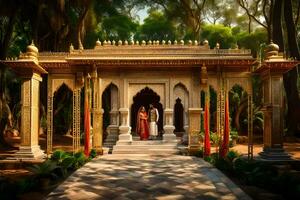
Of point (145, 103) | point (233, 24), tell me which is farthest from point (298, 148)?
point (233, 24)

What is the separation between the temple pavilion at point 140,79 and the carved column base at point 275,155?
0.38ft

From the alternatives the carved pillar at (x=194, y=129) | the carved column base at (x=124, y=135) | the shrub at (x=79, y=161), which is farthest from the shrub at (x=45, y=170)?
the carved pillar at (x=194, y=129)

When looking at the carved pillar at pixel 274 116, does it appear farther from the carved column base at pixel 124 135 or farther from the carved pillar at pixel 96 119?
the carved pillar at pixel 96 119

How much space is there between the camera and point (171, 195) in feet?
25.8

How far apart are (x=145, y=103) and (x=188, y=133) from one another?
5.51m

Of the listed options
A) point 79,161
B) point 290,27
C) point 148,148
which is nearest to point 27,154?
point 79,161

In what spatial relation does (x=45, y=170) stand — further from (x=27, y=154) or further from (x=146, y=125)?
(x=146, y=125)

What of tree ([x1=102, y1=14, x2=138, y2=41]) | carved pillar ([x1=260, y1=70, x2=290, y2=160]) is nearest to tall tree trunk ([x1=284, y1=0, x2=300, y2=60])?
carved pillar ([x1=260, y1=70, x2=290, y2=160])

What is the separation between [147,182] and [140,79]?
7640mm

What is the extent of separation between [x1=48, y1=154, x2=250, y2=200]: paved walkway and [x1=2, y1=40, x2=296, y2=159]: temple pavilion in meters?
3.13

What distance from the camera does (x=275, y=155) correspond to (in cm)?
1280

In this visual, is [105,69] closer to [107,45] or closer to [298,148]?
[107,45]

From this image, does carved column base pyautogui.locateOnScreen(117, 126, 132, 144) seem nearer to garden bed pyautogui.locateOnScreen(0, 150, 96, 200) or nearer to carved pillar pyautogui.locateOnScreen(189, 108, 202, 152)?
carved pillar pyautogui.locateOnScreen(189, 108, 202, 152)

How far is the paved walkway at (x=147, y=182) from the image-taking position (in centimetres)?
785
